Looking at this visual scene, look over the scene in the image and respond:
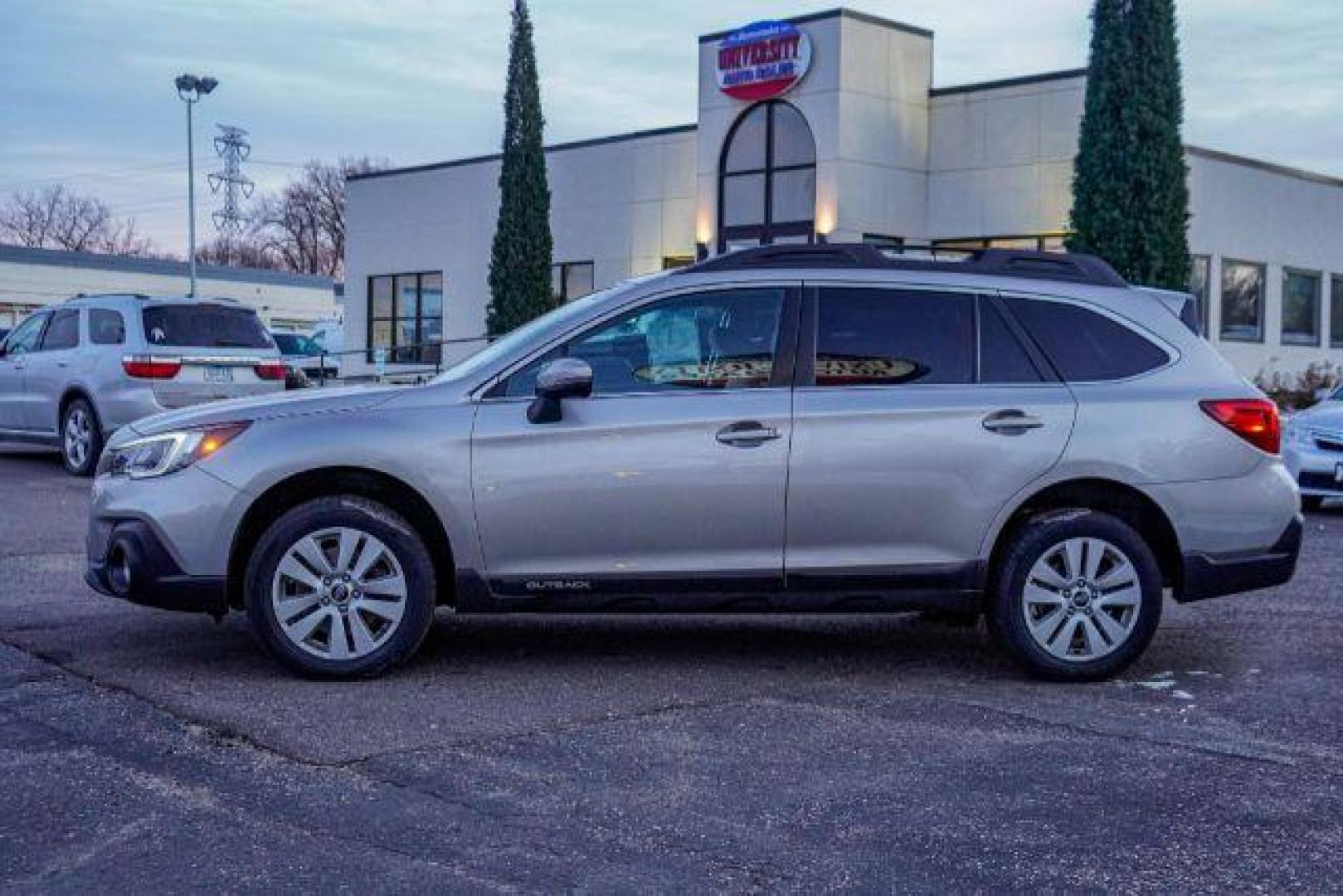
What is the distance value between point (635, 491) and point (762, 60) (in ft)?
69.2

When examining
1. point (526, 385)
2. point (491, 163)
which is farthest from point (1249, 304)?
point (526, 385)

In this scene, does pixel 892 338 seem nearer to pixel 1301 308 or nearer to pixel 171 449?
pixel 171 449

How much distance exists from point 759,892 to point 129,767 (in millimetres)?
2230

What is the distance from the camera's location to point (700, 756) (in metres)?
5.41

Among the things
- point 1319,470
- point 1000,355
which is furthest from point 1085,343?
point 1319,470

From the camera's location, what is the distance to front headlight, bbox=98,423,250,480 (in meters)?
6.54

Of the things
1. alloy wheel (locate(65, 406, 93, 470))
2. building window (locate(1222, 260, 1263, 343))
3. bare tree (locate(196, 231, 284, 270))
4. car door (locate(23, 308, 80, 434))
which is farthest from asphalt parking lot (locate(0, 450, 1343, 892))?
bare tree (locate(196, 231, 284, 270))

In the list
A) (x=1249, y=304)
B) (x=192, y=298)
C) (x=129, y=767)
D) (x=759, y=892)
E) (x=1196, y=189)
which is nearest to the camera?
(x=759, y=892)

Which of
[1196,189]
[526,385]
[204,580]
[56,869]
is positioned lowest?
[56,869]

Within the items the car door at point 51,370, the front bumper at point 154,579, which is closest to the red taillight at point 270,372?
the car door at point 51,370

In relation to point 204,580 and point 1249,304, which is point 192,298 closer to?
point 204,580

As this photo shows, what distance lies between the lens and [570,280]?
3241 cm

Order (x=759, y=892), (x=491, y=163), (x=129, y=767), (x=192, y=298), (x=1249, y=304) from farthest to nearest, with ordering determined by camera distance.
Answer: (x=491, y=163) < (x=1249, y=304) < (x=192, y=298) < (x=129, y=767) < (x=759, y=892)

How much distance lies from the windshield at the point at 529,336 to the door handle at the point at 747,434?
2.60 feet
